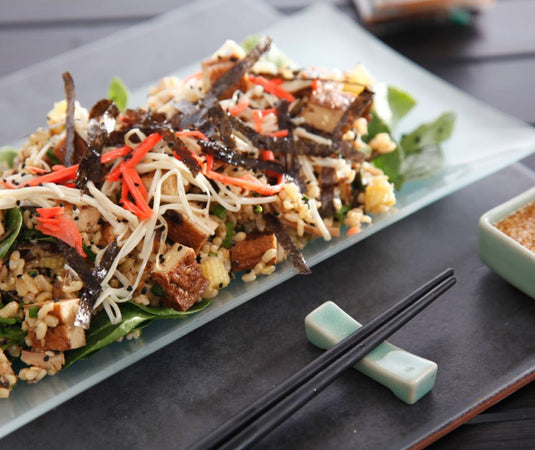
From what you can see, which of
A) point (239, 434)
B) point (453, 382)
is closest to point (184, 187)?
point (239, 434)

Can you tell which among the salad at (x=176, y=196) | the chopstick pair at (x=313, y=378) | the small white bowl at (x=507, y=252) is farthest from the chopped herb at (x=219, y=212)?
the small white bowl at (x=507, y=252)

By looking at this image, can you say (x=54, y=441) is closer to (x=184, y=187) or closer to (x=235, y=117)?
(x=184, y=187)

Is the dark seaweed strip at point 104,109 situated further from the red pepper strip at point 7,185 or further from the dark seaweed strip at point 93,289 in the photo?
the dark seaweed strip at point 93,289

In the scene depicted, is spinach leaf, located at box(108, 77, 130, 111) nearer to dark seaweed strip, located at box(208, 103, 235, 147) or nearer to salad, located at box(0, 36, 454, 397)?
salad, located at box(0, 36, 454, 397)

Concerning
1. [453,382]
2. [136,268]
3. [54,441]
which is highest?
[136,268]

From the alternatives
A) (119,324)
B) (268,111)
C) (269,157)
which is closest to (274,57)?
(268,111)

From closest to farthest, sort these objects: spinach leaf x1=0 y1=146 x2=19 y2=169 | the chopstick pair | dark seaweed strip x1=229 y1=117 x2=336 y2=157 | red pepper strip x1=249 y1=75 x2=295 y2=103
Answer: the chopstick pair → dark seaweed strip x1=229 y1=117 x2=336 y2=157 → red pepper strip x1=249 y1=75 x2=295 y2=103 → spinach leaf x1=0 y1=146 x2=19 y2=169

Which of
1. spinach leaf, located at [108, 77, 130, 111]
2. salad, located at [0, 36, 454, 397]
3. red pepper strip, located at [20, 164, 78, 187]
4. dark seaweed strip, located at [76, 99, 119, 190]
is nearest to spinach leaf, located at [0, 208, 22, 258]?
salad, located at [0, 36, 454, 397]
